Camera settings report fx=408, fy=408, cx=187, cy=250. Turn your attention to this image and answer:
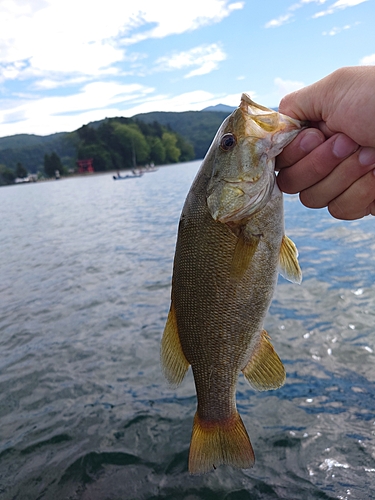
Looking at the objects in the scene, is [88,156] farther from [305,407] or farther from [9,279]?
[305,407]

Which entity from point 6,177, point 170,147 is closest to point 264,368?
point 170,147

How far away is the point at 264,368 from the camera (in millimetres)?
2959

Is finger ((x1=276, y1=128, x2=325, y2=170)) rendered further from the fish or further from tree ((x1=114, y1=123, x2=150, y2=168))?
tree ((x1=114, y1=123, x2=150, y2=168))

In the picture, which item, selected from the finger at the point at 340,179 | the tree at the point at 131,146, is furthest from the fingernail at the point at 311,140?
the tree at the point at 131,146

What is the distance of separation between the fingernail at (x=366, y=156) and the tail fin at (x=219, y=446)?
199cm

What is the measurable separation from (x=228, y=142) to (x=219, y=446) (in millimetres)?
2126

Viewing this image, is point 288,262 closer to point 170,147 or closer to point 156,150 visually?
point 156,150

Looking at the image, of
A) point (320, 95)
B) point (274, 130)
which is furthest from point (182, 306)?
point (320, 95)

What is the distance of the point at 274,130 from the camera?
98.4 inches

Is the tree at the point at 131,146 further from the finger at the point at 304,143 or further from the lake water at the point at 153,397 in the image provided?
the finger at the point at 304,143

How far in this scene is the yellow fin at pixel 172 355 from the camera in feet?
9.52

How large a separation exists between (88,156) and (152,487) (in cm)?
12982

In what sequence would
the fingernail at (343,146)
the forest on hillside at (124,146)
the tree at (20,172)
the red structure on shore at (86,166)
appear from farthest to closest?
the tree at (20,172), the forest on hillside at (124,146), the red structure on shore at (86,166), the fingernail at (343,146)

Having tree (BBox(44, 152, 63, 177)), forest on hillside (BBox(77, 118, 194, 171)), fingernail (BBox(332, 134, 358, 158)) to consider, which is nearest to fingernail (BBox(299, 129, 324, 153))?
fingernail (BBox(332, 134, 358, 158))
